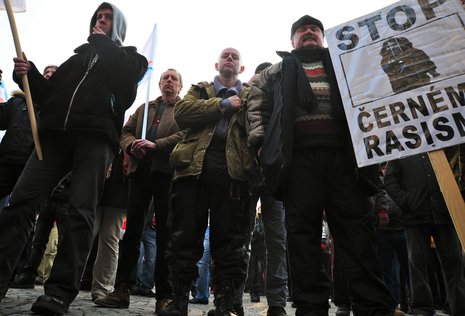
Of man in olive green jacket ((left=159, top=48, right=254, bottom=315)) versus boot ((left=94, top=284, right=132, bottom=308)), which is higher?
man in olive green jacket ((left=159, top=48, right=254, bottom=315))

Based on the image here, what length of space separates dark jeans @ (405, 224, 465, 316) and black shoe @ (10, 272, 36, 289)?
445cm

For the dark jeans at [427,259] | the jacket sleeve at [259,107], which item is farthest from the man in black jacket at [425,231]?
the jacket sleeve at [259,107]

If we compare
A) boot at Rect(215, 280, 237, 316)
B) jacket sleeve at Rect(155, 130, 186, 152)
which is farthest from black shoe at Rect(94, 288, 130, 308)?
jacket sleeve at Rect(155, 130, 186, 152)

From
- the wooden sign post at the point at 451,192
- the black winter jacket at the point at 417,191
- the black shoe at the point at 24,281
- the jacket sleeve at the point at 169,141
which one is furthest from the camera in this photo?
the black shoe at the point at 24,281

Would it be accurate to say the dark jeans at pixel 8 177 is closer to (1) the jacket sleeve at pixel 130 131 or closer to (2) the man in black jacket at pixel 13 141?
(2) the man in black jacket at pixel 13 141

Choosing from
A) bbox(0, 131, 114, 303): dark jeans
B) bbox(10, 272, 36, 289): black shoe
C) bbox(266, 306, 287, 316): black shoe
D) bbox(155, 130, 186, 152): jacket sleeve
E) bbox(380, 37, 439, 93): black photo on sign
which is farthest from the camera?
bbox(10, 272, 36, 289): black shoe

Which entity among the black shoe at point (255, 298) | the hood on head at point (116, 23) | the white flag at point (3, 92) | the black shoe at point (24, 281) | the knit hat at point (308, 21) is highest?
the white flag at point (3, 92)

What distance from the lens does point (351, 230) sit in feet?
8.11

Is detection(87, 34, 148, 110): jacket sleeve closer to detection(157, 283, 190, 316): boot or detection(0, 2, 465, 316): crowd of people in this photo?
detection(0, 2, 465, 316): crowd of people

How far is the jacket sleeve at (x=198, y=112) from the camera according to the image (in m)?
3.10

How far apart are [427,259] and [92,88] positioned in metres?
3.67

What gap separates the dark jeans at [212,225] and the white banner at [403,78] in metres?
1.01

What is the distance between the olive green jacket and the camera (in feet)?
9.74

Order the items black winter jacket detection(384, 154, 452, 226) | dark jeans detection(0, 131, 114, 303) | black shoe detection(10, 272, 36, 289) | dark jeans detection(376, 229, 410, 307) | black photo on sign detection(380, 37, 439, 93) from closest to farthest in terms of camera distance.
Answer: dark jeans detection(0, 131, 114, 303)
black photo on sign detection(380, 37, 439, 93)
black winter jacket detection(384, 154, 452, 226)
black shoe detection(10, 272, 36, 289)
dark jeans detection(376, 229, 410, 307)
